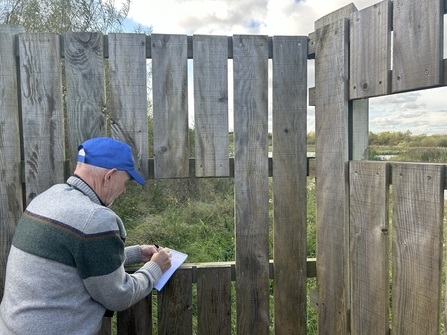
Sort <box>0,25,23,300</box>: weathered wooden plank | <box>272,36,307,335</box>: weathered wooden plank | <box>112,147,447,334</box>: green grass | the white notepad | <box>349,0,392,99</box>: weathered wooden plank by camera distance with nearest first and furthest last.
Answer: <box>349,0,392,99</box>: weathered wooden plank, the white notepad, <box>0,25,23,300</box>: weathered wooden plank, <box>272,36,307,335</box>: weathered wooden plank, <box>112,147,447,334</box>: green grass

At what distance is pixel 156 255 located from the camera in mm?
2137

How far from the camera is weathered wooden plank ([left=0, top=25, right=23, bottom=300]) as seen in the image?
2213mm

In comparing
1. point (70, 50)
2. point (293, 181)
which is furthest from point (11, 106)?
point (293, 181)

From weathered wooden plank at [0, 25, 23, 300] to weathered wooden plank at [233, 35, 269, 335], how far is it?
1305 mm

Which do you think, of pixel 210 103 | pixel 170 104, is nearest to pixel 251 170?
pixel 210 103

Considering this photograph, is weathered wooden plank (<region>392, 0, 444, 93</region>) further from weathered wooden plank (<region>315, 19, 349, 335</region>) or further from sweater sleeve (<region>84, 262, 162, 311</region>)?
sweater sleeve (<region>84, 262, 162, 311</region>)

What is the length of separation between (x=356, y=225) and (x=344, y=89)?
0.79 meters

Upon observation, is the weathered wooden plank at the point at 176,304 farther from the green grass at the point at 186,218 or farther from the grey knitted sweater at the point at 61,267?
the green grass at the point at 186,218

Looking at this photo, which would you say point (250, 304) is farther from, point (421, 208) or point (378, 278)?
point (421, 208)

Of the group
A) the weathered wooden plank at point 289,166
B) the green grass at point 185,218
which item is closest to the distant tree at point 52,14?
the green grass at point 185,218

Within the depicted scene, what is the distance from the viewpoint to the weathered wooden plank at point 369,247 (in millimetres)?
2018

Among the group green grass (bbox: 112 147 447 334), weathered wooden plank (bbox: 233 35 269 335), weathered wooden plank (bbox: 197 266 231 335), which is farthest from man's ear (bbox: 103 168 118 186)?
green grass (bbox: 112 147 447 334)

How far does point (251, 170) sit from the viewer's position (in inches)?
91.9

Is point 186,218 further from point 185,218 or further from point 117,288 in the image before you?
point 117,288
